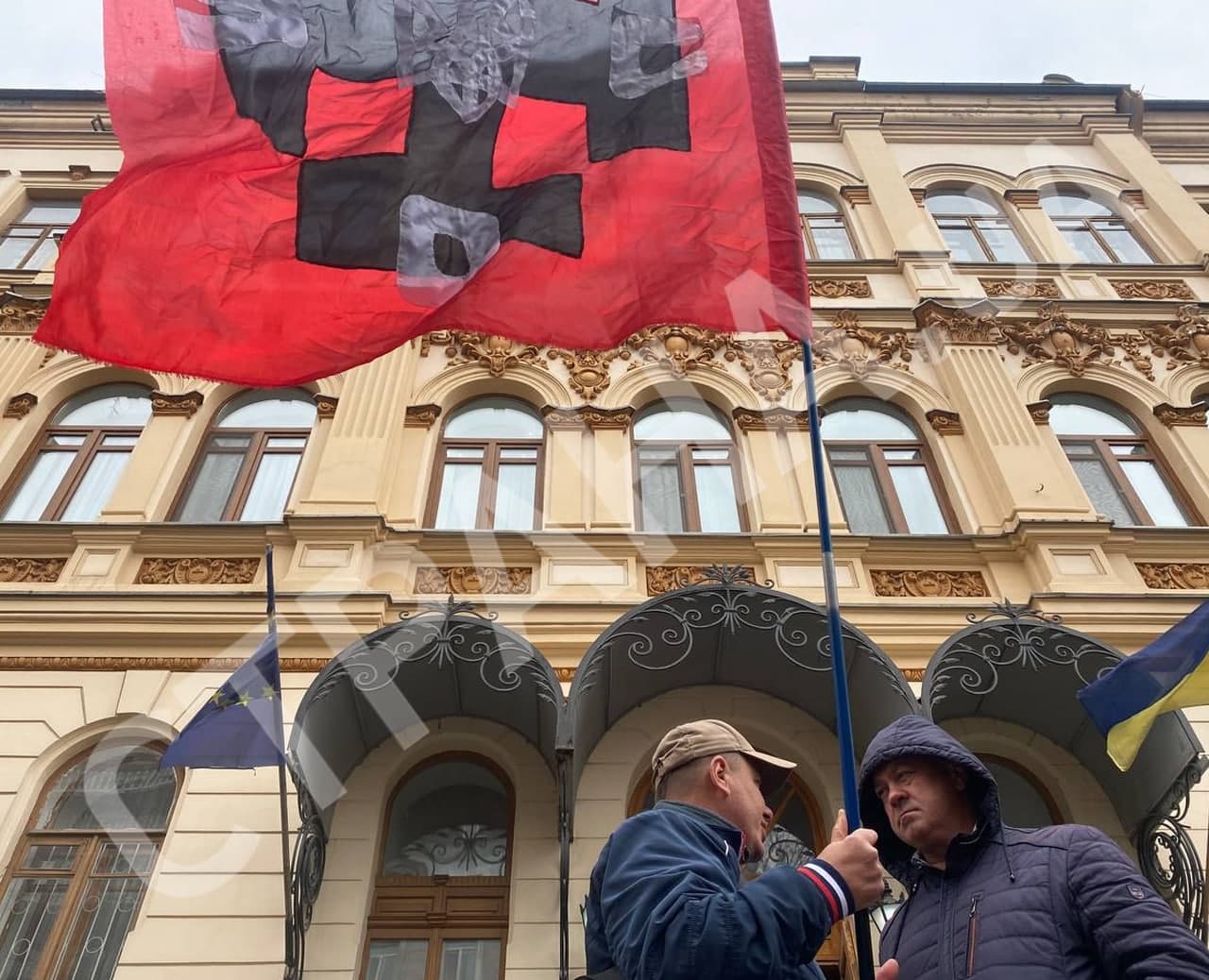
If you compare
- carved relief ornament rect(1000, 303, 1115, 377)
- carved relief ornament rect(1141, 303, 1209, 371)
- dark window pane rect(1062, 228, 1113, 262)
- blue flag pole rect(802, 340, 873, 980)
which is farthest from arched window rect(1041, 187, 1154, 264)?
blue flag pole rect(802, 340, 873, 980)

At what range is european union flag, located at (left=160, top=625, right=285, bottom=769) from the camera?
19.3 ft

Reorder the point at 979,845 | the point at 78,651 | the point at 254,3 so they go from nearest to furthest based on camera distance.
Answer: the point at 979,845 → the point at 254,3 → the point at 78,651

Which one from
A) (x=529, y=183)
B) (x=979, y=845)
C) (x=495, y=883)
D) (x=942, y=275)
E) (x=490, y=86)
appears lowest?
(x=979, y=845)

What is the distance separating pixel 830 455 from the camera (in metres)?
10.5

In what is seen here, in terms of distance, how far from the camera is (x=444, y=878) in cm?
696

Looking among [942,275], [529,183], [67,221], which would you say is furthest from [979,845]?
[67,221]

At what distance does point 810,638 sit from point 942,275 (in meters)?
7.30

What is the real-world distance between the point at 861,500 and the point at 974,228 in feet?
22.4

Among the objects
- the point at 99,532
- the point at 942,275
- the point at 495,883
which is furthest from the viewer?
the point at 942,275

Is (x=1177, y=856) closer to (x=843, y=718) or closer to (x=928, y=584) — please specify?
(x=928, y=584)

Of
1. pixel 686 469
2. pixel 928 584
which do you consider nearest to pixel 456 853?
pixel 686 469

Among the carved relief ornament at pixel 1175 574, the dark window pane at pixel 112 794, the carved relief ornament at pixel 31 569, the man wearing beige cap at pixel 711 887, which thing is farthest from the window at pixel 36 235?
the carved relief ornament at pixel 1175 574

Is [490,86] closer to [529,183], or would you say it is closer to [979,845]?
[529,183]

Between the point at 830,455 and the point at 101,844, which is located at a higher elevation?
the point at 830,455
